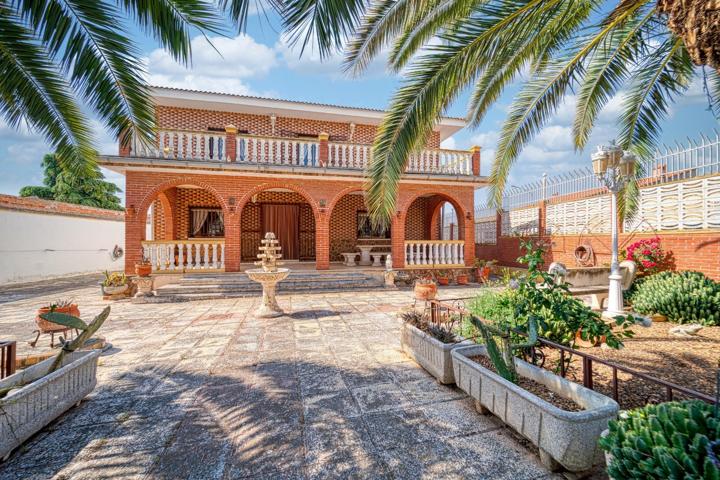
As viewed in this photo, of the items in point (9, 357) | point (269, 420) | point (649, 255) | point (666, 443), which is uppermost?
point (649, 255)

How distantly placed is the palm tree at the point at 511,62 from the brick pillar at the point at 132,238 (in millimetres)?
8116

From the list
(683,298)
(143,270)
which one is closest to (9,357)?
(143,270)

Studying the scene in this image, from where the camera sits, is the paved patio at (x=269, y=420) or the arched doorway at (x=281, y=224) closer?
the paved patio at (x=269, y=420)

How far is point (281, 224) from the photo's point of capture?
13.6 m

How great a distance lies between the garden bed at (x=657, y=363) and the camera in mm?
3131

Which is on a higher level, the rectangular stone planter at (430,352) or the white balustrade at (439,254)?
the white balustrade at (439,254)

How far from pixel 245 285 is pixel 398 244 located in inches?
200

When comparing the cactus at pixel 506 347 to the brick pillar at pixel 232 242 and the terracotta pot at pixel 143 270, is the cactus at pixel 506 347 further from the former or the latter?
the terracotta pot at pixel 143 270

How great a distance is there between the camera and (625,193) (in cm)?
677

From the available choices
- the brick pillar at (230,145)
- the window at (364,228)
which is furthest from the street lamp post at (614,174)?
the brick pillar at (230,145)

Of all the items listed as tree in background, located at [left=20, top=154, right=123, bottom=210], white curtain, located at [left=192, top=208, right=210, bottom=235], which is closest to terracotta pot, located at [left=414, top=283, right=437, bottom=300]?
white curtain, located at [left=192, top=208, right=210, bottom=235]

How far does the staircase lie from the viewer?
8707 millimetres

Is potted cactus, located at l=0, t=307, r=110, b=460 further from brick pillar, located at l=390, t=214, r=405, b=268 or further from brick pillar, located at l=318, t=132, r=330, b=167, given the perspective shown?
brick pillar, located at l=390, t=214, r=405, b=268

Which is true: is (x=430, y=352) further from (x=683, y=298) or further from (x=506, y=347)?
(x=683, y=298)
